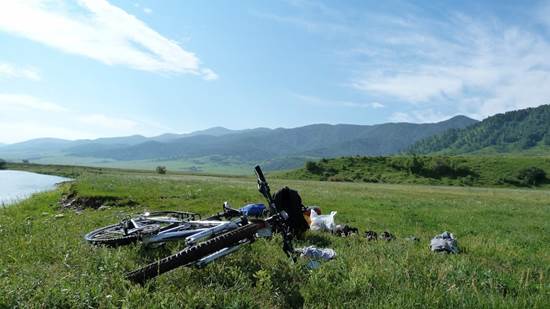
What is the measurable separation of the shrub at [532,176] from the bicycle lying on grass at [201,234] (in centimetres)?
12761

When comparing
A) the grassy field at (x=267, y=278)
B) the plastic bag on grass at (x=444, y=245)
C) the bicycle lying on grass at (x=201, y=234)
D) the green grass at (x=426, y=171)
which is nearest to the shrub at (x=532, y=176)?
the green grass at (x=426, y=171)

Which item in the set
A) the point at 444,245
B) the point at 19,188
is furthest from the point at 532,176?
the point at 444,245

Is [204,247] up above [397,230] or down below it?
above

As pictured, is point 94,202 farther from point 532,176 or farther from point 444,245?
point 532,176

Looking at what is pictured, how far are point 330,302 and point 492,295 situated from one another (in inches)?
101

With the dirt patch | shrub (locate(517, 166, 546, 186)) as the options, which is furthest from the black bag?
shrub (locate(517, 166, 546, 186))

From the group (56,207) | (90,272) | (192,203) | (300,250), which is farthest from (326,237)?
(56,207)

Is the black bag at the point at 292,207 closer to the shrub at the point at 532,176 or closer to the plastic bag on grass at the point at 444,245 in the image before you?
the plastic bag on grass at the point at 444,245

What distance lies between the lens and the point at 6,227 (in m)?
12.6

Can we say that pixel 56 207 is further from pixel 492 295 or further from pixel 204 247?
pixel 492 295

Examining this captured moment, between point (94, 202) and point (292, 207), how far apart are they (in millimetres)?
17624

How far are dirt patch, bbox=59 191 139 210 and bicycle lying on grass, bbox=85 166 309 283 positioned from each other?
14.5 m

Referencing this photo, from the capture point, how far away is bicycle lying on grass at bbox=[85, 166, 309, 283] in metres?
6.99

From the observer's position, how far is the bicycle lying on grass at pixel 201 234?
22.9 feet
